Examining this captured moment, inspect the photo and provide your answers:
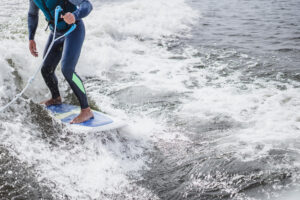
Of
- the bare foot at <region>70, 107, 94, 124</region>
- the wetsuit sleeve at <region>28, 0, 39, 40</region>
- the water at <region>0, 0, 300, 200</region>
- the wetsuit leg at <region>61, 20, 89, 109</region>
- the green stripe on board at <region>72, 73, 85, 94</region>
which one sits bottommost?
the water at <region>0, 0, 300, 200</region>

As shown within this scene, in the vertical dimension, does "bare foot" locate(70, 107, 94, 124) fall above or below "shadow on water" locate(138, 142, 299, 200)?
above

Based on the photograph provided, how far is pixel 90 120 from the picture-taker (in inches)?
171

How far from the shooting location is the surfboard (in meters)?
4.21

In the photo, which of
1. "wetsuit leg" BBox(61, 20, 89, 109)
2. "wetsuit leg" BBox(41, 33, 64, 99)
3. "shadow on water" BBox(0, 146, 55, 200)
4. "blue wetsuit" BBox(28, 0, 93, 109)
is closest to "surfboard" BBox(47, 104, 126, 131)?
"blue wetsuit" BBox(28, 0, 93, 109)

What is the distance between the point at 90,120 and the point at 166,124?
121 cm

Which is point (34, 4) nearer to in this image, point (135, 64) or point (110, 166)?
point (110, 166)

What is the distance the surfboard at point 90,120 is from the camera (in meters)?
4.21

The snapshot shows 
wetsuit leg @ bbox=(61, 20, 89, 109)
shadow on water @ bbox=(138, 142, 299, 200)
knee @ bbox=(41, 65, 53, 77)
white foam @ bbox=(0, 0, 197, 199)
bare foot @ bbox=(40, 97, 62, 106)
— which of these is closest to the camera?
shadow on water @ bbox=(138, 142, 299, 200)

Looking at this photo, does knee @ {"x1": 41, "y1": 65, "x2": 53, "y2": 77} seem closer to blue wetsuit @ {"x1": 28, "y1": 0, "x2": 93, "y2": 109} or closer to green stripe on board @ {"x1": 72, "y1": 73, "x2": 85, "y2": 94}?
blue wetsuit @ {"x1": 28, "y1": 0, "x2": 93, "y2": 109}

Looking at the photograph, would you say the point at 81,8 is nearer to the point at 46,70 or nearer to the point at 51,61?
the point at 51,61

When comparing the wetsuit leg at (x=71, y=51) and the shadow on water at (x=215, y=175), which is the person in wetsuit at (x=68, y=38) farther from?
the shadow on water at (x=215, y=175)

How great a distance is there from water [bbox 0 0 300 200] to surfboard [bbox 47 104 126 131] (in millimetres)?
146

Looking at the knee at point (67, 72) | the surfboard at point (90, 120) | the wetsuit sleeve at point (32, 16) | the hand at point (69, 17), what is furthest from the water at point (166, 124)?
the hand at point (69, 17)

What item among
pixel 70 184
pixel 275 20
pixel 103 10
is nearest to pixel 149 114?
pixel 70 184
